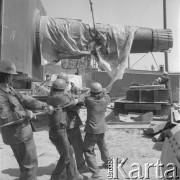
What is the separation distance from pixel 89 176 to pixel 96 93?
1437 mm

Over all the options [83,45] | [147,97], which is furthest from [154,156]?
[147,97]

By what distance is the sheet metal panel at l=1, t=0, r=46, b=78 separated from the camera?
219 inches

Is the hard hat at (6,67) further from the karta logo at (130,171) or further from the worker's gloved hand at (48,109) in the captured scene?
the karta logo at (130,171)

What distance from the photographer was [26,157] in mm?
3637

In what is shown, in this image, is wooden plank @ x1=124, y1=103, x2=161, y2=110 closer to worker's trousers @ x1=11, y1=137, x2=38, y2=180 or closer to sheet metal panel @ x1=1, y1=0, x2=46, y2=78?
sheet metal panel @ x1=1, y1=0, x2=46, y2=78

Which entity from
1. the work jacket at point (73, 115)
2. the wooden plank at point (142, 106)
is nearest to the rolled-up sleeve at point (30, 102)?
the work jacket at point (73, 115)

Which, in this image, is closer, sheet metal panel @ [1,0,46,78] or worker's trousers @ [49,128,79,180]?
worker's trousers @ [49,128,79,180]

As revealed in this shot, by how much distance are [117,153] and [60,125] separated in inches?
99.7

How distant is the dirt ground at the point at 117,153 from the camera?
500 cm

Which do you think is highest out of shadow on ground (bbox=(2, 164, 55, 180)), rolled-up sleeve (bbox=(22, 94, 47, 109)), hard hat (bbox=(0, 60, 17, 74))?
hard hat (bbox=(0, 60, 17, 74))

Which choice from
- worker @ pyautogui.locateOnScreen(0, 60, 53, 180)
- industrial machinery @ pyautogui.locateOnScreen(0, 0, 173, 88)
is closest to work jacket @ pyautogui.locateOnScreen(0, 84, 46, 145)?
worker @ pyautogui.locateOnScreen(0, 60, 53, 180)

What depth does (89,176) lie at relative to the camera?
16.2ft

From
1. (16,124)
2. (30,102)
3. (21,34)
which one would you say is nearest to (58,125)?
(30,102)

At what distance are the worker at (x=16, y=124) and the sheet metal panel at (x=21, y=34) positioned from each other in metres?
2.05
